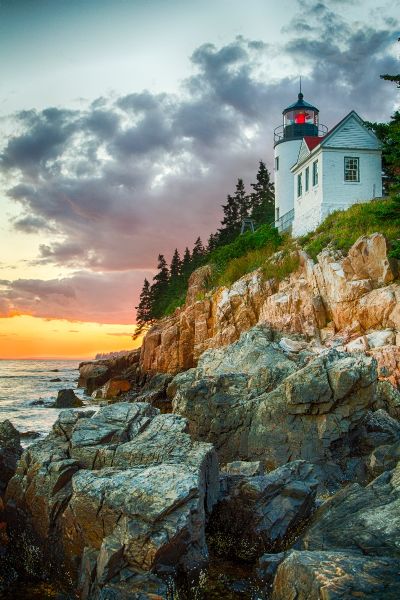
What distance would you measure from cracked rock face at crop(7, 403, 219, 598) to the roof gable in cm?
2853

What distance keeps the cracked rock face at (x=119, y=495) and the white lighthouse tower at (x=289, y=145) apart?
3327 cm

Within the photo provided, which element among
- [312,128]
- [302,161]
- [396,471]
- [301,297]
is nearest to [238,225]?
[312,128]

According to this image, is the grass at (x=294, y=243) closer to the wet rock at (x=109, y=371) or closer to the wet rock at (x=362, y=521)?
the wet rock at (x=109, y=371)

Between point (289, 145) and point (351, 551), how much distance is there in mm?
40789

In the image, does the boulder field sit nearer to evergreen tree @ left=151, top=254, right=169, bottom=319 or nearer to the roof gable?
the roof gable

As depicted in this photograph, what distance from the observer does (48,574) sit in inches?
359

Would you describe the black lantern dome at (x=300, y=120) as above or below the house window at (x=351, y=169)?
above

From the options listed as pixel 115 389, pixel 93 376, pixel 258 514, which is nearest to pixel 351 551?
pixel 258 514

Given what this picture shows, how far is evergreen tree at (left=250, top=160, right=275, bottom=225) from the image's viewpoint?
60791 mm

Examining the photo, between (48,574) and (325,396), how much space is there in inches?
345

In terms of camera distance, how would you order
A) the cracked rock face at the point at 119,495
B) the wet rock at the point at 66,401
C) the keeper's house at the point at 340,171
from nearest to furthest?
the cracked rock face at the point at 119,495, the keeper's house at the point at 340,171, the wet rock at the point at 66,401

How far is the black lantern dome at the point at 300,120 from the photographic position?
44.3 meters

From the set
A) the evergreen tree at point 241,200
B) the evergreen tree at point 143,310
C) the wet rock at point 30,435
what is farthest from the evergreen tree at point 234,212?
the wet rock at point 30,435

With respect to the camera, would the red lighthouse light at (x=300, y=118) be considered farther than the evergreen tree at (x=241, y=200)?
No
